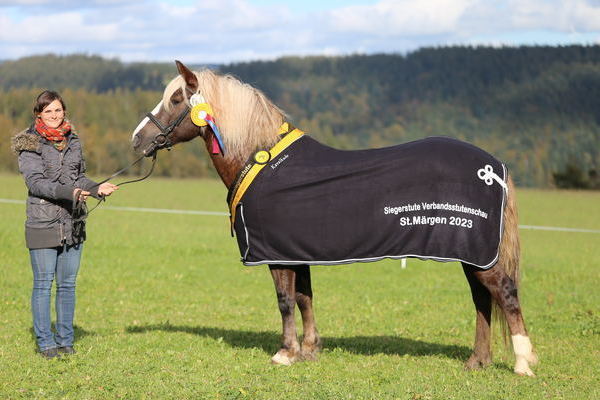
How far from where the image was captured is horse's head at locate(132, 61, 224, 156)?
643 centimetres

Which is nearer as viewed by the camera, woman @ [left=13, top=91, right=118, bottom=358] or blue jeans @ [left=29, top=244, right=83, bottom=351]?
woman @ [left=13, top=91, right=118, bottom=358]

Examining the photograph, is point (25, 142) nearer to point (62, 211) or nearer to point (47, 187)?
point (47, 187)

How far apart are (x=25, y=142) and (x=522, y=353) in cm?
438

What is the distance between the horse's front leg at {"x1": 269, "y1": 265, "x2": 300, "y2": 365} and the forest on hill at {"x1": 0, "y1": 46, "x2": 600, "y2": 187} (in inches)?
1493

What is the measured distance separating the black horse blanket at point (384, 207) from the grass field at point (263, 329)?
1.01m

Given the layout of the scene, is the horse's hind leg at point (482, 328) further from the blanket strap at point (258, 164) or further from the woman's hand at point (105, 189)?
the woman's hand at point (105, 189)

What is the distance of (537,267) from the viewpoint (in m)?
15.0

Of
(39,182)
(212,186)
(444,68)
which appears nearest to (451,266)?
(39,182)

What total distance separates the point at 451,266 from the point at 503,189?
921 centimetres

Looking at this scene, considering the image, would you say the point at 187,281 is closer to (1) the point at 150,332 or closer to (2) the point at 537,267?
(1) the point at 150,332

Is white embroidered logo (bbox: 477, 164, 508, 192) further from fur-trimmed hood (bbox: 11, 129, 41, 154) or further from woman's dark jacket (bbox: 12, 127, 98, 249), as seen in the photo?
fur-trimmed hood (bbox: 11, 129, 41, 154)

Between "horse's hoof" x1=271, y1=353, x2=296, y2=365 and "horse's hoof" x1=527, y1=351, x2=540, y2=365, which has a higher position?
"horse's hoof" x1=527, y1=351, x2=540, y2=365

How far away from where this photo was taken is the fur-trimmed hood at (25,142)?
6254 millimetres

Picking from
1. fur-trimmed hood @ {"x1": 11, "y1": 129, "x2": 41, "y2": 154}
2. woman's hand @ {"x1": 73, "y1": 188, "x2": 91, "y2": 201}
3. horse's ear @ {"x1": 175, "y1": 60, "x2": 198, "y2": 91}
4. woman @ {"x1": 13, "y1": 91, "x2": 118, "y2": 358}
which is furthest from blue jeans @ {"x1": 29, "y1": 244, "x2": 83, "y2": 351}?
horse's ear @ {"x1": 175, "y1": 60, "x2": 198, "y2": 91}
